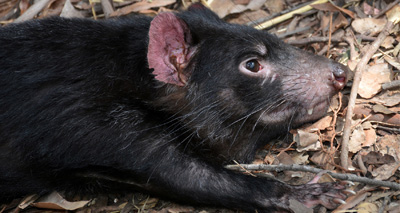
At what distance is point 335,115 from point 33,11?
143 inches

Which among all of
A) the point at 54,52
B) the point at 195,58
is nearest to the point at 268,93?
the point at 195,58

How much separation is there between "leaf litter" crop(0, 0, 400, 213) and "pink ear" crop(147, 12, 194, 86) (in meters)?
0.97

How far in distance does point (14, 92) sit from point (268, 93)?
1972 millimetres

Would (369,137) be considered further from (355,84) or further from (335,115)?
(355,84)

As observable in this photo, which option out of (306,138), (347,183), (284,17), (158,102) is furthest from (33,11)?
(347,183)

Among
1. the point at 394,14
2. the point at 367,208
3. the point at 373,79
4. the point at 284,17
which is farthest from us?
the point at 284,17

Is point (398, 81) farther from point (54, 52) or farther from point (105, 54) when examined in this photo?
point (54, 52)

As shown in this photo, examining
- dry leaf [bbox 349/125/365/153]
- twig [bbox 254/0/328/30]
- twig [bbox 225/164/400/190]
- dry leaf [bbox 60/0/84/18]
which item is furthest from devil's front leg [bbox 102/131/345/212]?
dry leaf [bbox 60/0/84/18]

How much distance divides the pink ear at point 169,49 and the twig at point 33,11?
2.71m

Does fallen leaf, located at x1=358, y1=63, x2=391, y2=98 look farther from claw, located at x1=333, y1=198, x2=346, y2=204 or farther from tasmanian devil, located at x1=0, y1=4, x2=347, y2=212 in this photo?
claw, located at x1=333, y1=198, x2=346, y2=204

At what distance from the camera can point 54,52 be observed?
4.67 m

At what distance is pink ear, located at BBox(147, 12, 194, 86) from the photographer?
4285 millimetres

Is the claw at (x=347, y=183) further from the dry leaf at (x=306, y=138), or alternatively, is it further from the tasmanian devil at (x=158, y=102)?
the dry leaf at (x=306, y=138)

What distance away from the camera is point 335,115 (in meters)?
4.99
